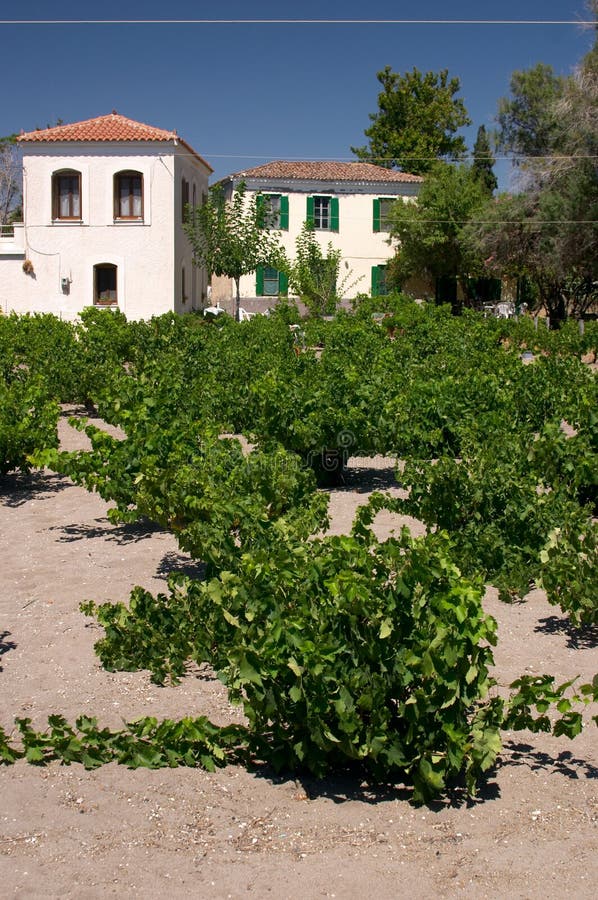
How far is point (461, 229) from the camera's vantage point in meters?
37.9

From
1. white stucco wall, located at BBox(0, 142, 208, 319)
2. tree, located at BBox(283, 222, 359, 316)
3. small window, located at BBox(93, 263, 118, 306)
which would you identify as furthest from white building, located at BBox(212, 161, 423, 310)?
small window, located at BBox(93, 263, 118, 306)

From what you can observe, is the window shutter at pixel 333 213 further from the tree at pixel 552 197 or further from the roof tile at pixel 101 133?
the roof tile at pixel 101 133

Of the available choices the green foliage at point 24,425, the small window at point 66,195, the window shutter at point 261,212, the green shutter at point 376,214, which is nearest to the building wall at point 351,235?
the green shutter at point 376,214

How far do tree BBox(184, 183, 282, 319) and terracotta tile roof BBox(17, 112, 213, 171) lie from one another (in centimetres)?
209

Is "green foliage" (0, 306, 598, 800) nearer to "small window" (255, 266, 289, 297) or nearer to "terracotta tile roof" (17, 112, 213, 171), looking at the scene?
"terracotta tile roof" (17, 112, 213, 171)

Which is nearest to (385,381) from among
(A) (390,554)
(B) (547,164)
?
(A) (390,554)

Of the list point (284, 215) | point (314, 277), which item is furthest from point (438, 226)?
point (314, 277)

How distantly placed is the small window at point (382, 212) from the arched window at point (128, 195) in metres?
12.3

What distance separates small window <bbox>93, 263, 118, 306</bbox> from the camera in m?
31.0

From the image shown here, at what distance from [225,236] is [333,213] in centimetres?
955

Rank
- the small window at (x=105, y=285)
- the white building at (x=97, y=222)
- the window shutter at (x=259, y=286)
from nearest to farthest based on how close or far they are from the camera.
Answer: the white building at (x=97, y=222) < the small window at (x=105, y=285) < the window shutter at (x=259, y=286)

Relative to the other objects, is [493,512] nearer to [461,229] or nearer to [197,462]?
[197,462]

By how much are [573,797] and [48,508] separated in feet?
21.1

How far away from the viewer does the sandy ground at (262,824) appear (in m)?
3.36
